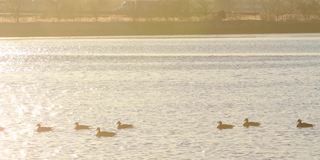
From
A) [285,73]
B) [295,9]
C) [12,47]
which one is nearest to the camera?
[285,73]

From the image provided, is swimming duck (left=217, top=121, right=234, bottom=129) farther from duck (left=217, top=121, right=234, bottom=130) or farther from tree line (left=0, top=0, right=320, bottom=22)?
tree line (left=0, top=0, right=320, bottom=22)

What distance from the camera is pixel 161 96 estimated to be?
2051 inches

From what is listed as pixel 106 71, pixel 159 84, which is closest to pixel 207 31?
pixel 106 71

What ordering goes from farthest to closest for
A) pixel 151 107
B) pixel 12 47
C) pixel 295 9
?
1. pixel 295 9
2. pixel 12 47
3. pixel 151 107

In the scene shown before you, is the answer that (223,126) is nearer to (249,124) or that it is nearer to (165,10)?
(249,124)

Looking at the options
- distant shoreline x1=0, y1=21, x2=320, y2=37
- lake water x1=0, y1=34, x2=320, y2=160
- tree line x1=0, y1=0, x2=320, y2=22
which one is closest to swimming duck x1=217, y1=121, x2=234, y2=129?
lake water x1=0, y1=34, x2=320, y2=160

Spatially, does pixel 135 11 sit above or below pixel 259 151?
above

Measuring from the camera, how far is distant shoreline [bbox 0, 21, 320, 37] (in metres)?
95.1

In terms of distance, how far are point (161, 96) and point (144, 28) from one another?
146 ft

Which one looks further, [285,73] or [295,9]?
[295,9]

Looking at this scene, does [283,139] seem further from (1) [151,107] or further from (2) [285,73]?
(2) [285,73]

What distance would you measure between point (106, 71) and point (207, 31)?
1176 inches

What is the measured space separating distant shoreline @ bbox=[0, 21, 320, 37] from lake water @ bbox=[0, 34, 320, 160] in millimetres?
2517

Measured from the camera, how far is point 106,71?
68250 millimetres
